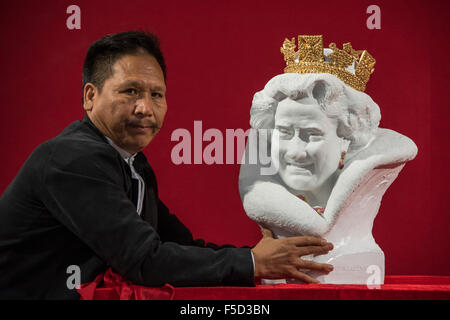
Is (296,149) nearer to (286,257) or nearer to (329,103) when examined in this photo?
(329,103)

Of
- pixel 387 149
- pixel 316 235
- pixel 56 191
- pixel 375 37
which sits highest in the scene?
pixel 375 37

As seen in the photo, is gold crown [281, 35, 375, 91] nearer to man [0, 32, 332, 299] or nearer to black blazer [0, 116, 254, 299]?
man [0, 32, 332, 299]

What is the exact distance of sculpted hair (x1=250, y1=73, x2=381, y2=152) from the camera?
1.75 m

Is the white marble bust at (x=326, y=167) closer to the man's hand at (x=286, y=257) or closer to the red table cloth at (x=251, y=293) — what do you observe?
the man's hand at (x=286, y=257)

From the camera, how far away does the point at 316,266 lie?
1.68 metres

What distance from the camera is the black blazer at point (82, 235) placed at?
4.92 ft

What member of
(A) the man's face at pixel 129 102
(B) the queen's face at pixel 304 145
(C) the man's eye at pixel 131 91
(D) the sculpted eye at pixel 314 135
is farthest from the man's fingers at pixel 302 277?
(C) the man's eye at pixel 131 91

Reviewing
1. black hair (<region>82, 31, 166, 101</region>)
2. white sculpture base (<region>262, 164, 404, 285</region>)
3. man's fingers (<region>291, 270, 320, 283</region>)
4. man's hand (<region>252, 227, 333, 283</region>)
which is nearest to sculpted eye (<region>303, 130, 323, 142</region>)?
white sculpture base (<region>262, 164, 404, 285</region>)

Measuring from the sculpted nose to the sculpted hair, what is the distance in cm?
11

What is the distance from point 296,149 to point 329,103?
0.17m

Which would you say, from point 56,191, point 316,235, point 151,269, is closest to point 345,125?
point 316,235
